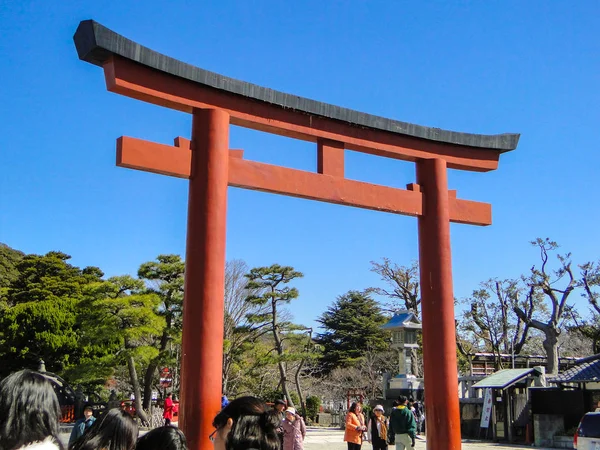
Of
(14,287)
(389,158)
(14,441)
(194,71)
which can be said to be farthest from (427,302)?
(14,287)

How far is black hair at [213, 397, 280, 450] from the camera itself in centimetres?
275

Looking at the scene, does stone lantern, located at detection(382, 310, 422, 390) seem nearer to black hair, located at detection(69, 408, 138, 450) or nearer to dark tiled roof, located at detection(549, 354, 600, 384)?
dark tiled roof, located at detection(549, 354, 600, 384)

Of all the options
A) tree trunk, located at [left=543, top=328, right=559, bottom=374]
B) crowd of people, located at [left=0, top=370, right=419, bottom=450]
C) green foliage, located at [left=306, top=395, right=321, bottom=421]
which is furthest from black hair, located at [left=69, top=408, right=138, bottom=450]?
green foliage, located at [left=306, top=395, right=321, bottom=421]

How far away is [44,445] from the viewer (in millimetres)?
2426

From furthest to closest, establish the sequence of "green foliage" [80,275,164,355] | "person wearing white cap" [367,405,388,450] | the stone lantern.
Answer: the stone lantern
"green foliage" [80,275,164,355]
"person wearing white cap" [367,405,388,450]

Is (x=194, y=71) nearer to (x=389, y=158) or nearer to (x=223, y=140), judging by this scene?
(x=223, y=140)

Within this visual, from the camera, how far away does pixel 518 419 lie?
2112 centimetres

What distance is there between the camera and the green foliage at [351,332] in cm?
4156

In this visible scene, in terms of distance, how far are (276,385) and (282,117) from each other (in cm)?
2420

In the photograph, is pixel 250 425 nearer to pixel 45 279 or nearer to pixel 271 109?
pixel 271 109

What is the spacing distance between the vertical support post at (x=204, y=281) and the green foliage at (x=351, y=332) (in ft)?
110

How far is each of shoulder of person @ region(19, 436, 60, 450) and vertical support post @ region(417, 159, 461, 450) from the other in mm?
7524

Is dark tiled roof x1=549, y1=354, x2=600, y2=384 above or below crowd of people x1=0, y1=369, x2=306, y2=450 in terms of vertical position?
above

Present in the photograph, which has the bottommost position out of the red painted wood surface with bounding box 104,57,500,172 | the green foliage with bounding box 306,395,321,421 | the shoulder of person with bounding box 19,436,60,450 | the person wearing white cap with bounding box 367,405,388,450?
the green foliage with bounding box 306,395,321,421
